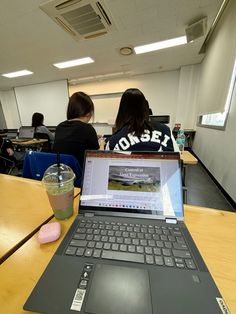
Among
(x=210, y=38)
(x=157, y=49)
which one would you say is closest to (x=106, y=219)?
(x=157, y=49)

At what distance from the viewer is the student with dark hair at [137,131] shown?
40.8 inches

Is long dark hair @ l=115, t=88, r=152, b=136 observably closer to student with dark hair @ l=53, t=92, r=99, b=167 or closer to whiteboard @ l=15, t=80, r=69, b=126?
student with dark hair @ l=53, t=92, r=99, b=167

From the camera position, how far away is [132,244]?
385mm

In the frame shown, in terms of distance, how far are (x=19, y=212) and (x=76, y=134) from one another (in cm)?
85

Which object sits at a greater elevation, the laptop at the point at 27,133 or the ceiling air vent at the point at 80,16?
the ceiling air vent at the point at 80,16

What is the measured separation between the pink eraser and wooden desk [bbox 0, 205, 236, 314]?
0.5 inches

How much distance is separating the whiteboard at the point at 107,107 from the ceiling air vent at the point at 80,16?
3072 millimetres

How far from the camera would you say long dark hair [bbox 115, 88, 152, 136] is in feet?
3.52

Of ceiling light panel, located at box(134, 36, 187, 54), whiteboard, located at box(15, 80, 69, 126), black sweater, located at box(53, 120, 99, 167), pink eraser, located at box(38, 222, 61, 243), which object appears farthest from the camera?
whiteboard, located at box(15, 80, 69, 126)

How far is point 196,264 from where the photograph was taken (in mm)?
334

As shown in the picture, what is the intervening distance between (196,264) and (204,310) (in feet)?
0.30

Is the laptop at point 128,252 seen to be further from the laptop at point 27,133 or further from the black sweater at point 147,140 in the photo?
the laptop at point 27,133

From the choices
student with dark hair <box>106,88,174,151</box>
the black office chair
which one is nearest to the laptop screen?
student with dark hair <box>106,88,174,151</box>

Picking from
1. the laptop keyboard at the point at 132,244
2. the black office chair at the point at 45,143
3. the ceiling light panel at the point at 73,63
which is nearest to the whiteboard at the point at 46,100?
the ceiling light panel at the point at 73,63
